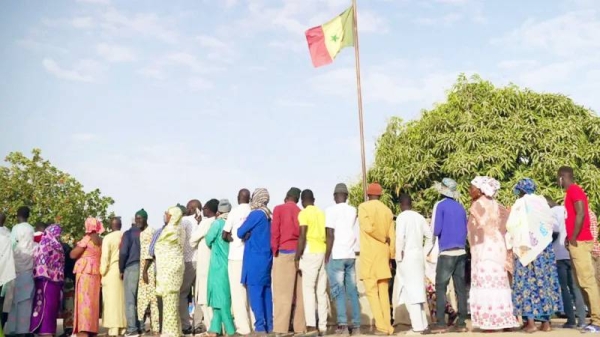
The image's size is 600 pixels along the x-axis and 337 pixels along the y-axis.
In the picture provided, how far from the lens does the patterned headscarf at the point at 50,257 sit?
10.6 metres

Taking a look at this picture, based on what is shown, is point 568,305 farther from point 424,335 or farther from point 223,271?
point 223,271

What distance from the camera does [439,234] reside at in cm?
948

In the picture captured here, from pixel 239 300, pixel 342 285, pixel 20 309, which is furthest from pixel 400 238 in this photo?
pixel 20 309

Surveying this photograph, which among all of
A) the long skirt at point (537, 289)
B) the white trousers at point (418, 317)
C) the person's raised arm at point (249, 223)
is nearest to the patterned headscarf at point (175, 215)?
the person's raised arm at point (249, 223)

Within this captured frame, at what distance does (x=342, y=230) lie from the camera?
9.77 m

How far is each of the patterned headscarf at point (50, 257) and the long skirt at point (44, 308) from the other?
0.43 feet

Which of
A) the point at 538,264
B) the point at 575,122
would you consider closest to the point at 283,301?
the point at 538,264

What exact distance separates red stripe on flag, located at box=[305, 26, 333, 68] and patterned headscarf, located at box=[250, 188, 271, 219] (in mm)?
7970

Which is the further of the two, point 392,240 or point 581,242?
point 392,240

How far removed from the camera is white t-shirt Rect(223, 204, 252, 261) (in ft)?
33.0

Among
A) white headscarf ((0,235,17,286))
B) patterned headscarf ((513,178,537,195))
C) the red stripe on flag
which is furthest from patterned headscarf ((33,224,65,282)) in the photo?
the red stripe on flag

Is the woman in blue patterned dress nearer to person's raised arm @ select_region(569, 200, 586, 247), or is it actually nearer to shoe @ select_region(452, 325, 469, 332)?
person's raised arm @ select_region(569, 200, 586, 247)

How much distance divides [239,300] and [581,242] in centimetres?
482

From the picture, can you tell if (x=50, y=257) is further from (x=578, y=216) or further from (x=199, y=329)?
(x=578, y=216)
